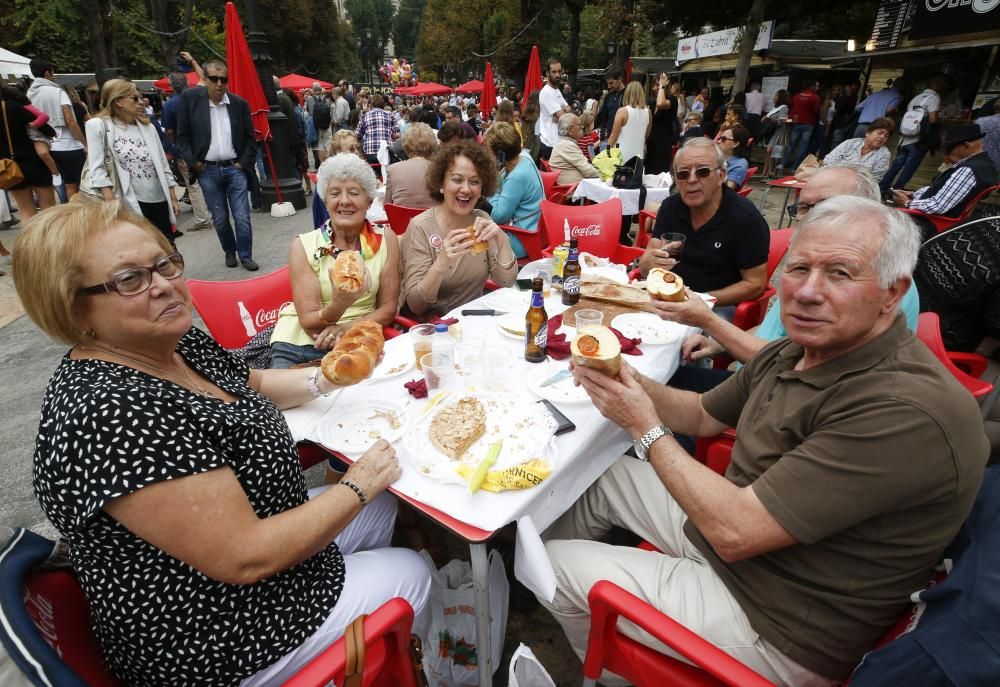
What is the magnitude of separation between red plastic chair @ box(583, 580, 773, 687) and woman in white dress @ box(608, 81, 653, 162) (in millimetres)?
7274

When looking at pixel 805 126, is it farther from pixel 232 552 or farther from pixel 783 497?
pixel 232 552

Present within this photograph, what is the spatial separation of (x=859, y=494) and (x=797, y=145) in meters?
15.5

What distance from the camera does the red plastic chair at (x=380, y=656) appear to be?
124 centimetres

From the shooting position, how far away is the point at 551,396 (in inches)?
77.5

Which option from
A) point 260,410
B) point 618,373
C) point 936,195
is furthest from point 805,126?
point 260,410

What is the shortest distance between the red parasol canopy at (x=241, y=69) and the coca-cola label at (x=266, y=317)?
5.18m

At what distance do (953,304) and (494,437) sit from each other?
324 cm

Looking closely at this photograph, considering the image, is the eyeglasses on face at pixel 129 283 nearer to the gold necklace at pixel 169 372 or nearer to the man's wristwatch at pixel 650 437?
the gold necklace at pixel 169 372

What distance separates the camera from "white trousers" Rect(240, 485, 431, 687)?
1.44 metres

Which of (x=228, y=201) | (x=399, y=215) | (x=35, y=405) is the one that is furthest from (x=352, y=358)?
(x=228, y=201)

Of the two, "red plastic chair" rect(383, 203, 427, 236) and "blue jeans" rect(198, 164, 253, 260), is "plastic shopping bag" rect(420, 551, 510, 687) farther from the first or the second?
"blue jeans" rect(198, 164, 253, 260)

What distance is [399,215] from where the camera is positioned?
4.87 m

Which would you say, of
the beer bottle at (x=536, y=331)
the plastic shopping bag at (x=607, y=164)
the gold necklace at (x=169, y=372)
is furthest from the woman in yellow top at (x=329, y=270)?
the plastic shopping bag at (x=607, y=164)

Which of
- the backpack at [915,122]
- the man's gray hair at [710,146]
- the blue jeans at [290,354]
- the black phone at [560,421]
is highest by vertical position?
the backpack at [915,122]
